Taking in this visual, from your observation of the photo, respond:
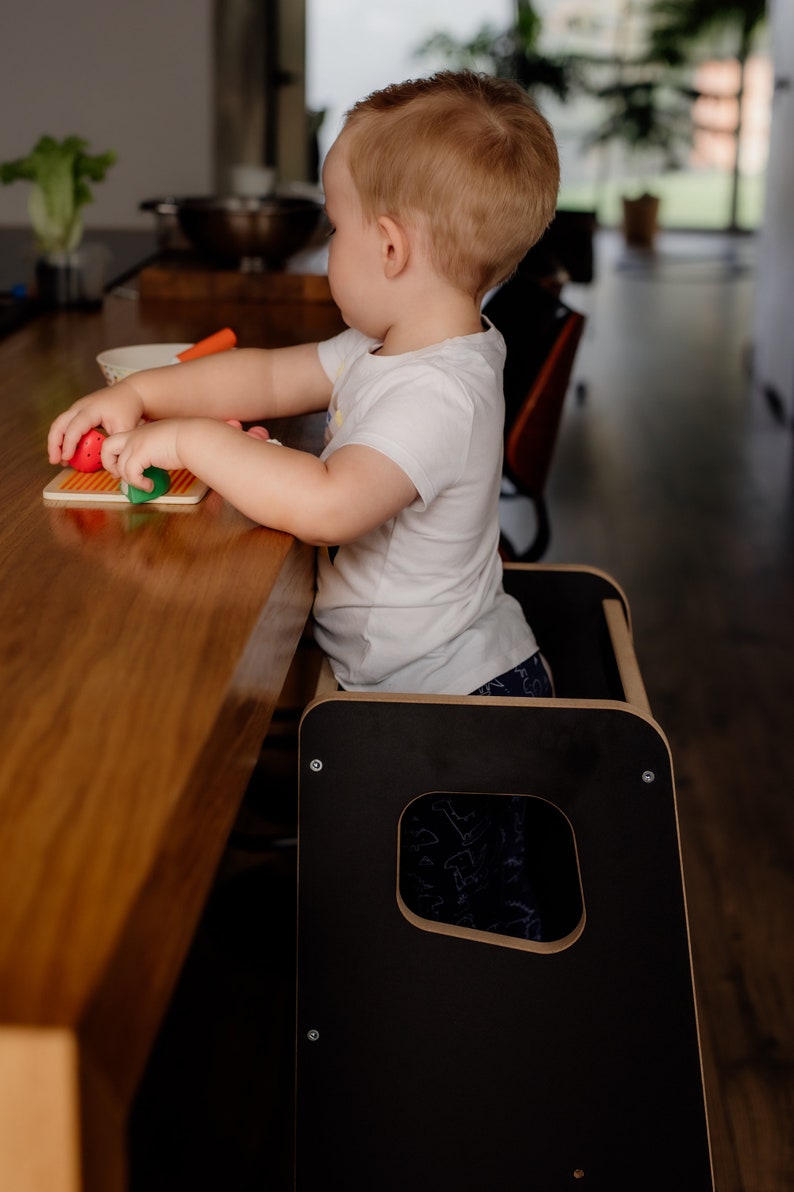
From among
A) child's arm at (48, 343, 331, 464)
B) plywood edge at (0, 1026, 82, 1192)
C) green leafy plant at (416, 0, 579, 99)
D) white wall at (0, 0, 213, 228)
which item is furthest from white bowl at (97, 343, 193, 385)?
green leafy plant at (416, 0, 579, 99)

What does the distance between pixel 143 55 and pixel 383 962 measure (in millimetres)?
2651

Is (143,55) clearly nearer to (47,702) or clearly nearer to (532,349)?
(532,349)

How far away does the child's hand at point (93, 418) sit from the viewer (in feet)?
3.20

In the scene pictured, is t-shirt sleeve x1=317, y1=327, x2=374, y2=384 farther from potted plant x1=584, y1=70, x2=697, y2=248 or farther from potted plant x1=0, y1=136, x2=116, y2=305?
potted plant x1=584, y1=70, x2=697, y2=248

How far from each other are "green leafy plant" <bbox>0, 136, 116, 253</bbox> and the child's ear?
0.97 metres

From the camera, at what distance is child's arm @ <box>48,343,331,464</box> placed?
993 millimetres

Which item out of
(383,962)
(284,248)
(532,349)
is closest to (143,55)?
(284,248)

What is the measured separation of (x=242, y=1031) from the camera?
4.65 ft

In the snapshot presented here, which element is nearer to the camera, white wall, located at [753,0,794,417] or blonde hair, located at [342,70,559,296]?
blonde hair, located at [342,70,559,296]

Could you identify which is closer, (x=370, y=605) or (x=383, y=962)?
(x=383, y=962)

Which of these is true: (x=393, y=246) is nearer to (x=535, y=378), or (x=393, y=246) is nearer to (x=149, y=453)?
(x=149, y=453)

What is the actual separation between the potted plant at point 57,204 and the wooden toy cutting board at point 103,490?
0.93 metres

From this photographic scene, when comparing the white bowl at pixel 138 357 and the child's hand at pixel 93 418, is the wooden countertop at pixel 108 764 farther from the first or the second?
the white bowl at pixel 138 357

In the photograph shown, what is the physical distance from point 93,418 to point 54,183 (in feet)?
3.21
